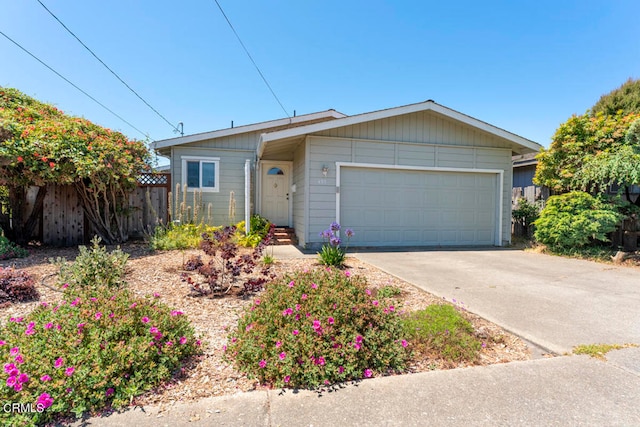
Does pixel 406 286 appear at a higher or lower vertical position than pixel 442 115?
lower

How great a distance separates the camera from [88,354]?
1877 mm

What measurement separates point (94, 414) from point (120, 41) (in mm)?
10167

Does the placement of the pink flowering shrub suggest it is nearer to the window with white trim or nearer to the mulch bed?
the mulch bed

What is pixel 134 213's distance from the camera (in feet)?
27.3

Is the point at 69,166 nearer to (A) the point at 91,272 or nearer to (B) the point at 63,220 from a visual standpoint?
(B) the point at 63,220

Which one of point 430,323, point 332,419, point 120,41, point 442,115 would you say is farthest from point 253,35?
point 332,419

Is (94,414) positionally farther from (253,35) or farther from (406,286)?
(253,35)

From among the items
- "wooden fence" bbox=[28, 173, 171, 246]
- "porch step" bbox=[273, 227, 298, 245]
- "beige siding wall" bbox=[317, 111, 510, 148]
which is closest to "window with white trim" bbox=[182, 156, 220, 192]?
"wooden fence" bbox=[28, 173, 171, 246]

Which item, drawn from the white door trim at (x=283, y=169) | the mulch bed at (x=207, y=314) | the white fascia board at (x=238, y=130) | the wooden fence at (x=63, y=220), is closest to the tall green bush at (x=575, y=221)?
the mulch bed at (x=207, y=314)

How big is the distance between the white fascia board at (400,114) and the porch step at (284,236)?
3.03m

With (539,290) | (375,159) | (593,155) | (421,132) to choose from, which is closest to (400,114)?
(421,132)

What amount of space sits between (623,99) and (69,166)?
2246 cm

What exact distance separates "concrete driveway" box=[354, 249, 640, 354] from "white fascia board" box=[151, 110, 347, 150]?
5313mm

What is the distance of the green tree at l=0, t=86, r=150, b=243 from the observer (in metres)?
5.88
